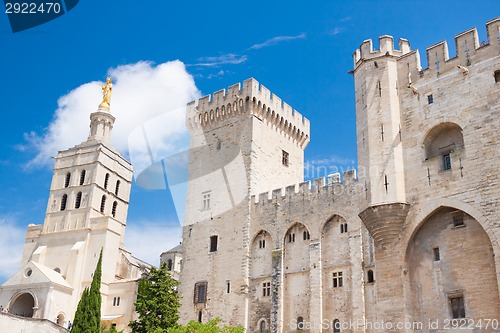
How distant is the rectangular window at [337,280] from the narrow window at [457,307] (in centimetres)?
1471

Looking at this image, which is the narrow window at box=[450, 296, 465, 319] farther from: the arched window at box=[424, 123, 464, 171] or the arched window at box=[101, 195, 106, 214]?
the arched window at box=[101, 195, 106, 214]

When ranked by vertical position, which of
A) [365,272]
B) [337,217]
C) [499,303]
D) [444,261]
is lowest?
[499,303]

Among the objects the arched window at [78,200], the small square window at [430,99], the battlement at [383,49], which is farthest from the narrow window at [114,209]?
the small square window at [430,99]

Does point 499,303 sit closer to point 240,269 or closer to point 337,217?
point 337,217

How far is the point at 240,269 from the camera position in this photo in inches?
1384

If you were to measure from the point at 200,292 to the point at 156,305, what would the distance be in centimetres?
667

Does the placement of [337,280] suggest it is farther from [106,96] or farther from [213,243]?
[106,96]

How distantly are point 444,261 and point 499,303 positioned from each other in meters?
1.97

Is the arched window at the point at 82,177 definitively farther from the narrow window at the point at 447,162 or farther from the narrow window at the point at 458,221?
the narrow window at the point at 458,221

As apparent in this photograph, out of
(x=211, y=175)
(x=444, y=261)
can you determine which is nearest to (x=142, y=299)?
(x=211, y=175)

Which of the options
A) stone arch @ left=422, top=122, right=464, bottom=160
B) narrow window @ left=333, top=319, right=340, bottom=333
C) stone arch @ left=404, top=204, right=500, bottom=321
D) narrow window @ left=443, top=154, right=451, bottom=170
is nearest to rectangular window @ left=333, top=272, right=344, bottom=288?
narrow window @ left=333, top=319, right=340, bottom=333

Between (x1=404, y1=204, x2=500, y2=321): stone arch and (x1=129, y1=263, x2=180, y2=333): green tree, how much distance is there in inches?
629

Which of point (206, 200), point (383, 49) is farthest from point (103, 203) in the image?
point (383, 49)

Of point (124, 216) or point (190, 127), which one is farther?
point (124, 216)
